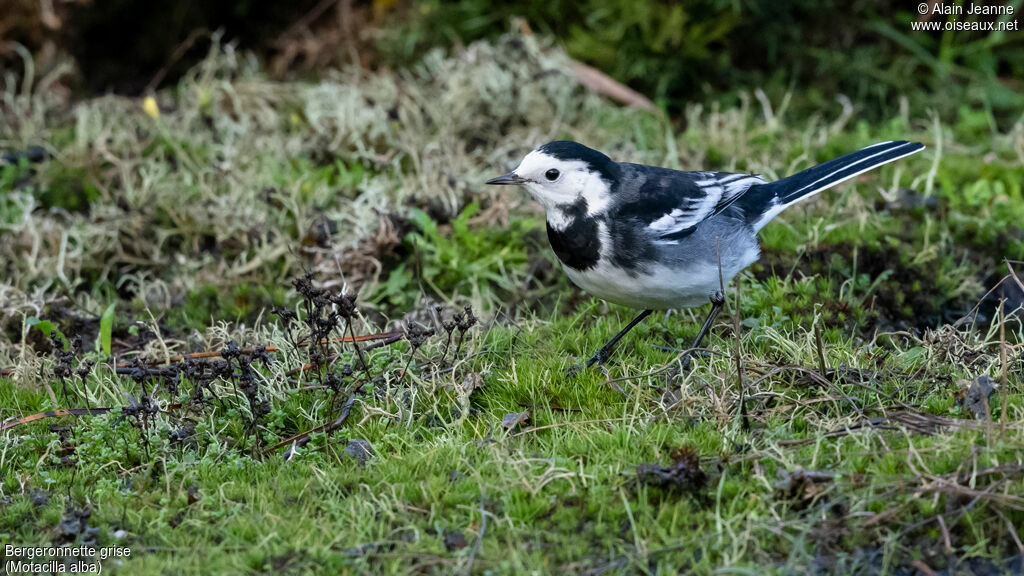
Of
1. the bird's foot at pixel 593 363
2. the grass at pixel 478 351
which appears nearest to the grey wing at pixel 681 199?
the grass at pixel 478 351

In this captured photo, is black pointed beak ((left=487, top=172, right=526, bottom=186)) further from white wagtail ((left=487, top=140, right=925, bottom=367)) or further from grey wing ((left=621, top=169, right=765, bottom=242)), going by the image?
grey wing ((left=621, top=169, right=765, bottom=242))

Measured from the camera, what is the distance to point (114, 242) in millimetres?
6652

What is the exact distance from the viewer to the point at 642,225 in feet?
15.6

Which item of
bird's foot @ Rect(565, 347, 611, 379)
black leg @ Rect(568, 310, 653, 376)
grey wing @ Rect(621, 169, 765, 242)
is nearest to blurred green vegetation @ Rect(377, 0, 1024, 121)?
grey wing @ Rect(621, 169, 765, 242)

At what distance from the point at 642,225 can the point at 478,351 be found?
1.06 m

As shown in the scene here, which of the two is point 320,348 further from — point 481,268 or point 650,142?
point 650,142

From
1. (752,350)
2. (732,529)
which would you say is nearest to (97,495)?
(732,529)

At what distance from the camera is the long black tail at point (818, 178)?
530 centimetres

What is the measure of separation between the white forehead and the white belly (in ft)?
1.68

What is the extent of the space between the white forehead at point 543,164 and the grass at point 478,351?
2.99 ft

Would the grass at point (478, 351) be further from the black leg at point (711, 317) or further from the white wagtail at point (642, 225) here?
the white wagtail at point (642, 225)

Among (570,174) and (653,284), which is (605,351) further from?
(570,174)

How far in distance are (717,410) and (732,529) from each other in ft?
2.50

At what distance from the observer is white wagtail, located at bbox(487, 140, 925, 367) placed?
15.5ft
